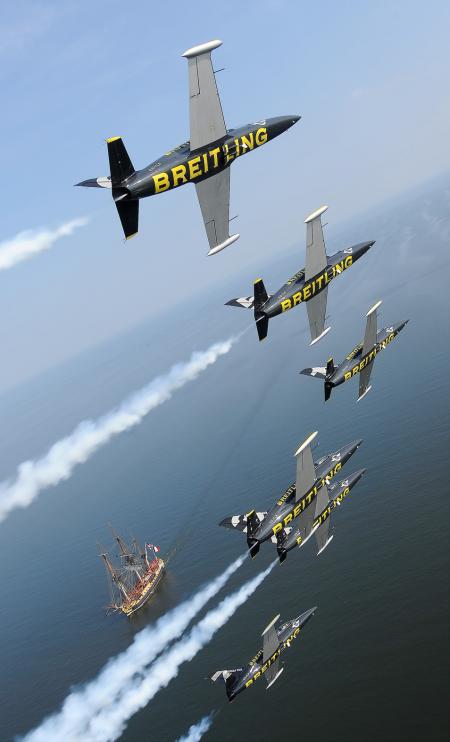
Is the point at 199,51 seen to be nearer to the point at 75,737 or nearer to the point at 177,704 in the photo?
the point at 177,704

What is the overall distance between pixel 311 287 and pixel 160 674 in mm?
91155

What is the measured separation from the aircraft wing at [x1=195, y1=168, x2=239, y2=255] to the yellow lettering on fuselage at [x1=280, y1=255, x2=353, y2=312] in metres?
11.5

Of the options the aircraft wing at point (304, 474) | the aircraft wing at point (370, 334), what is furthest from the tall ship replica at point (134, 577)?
the aircraft wing at point (370, 334)

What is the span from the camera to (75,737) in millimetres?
116625

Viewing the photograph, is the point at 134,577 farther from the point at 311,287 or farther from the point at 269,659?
the point at 311,287

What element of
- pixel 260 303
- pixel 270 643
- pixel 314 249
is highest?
pixel 314 249

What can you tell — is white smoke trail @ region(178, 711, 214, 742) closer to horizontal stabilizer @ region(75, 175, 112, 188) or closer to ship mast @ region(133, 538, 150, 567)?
ship mast @ region(133, 538, 150, 567)

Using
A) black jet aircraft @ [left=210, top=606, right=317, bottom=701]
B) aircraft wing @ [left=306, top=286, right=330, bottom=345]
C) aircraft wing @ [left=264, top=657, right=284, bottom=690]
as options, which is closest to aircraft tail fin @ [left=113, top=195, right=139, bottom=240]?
aircraft wing @ [left=306, top=286, right=330, bottom=345]

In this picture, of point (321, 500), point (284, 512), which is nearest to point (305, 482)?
point (284, 512)

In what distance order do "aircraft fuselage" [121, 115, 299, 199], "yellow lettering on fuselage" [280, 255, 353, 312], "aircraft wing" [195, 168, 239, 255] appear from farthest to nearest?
"yellow lettering on fuselage" [280, 255, 353, 312] → "aircraft wing" [195, 168, 239, 255] → "aircraft fuselage" [121, 115, 299, 199]

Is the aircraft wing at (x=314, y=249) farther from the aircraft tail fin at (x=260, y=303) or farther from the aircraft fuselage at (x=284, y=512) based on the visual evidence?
the aircraft fuselage at (x=284, y=512)

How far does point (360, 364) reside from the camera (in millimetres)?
76062

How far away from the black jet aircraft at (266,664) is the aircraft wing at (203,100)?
7163 centimetres

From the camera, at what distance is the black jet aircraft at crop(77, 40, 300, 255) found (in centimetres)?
3900
